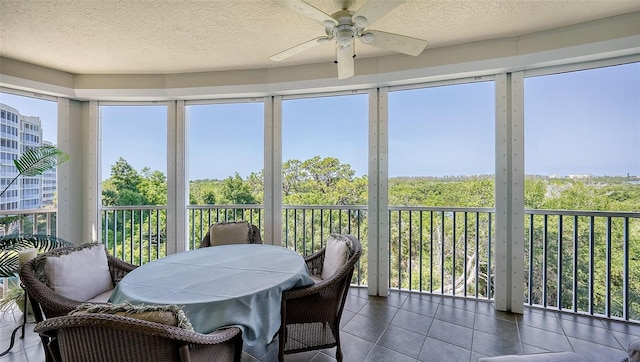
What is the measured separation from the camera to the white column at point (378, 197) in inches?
126

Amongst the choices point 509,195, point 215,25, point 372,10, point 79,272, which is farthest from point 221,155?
point 509,195

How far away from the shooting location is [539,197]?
281 cm

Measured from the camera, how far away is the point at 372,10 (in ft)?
5.09

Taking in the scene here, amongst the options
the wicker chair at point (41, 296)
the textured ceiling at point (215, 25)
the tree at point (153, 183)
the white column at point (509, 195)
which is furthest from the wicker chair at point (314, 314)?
the tree at point (153, 183)

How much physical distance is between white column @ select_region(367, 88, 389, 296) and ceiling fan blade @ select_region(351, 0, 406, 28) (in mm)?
1601

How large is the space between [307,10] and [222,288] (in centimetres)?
170

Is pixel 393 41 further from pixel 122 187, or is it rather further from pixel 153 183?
pixel 122 187

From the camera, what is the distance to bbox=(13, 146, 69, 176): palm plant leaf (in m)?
2.73

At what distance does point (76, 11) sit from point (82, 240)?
2.96 m

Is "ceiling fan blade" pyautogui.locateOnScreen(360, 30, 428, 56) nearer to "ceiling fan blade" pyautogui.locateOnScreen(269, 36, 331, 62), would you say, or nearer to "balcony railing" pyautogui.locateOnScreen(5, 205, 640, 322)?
"ceiling fan blade" pyautogui.locateOnScreen(269, 36, 331, 62)

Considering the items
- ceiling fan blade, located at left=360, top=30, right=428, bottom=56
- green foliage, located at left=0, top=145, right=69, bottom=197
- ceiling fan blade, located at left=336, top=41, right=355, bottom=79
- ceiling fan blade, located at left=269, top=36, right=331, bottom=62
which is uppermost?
ceiling fan blade, located at left=360, top=30, right=428, bottom=56

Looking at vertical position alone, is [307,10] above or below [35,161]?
above

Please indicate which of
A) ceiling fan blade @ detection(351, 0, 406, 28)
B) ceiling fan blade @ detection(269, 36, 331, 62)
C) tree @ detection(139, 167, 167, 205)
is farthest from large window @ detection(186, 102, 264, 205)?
ceiling fan blade @ detection(351, 0, 406, 28)

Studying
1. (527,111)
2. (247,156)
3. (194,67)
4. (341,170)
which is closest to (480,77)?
(527,111)
